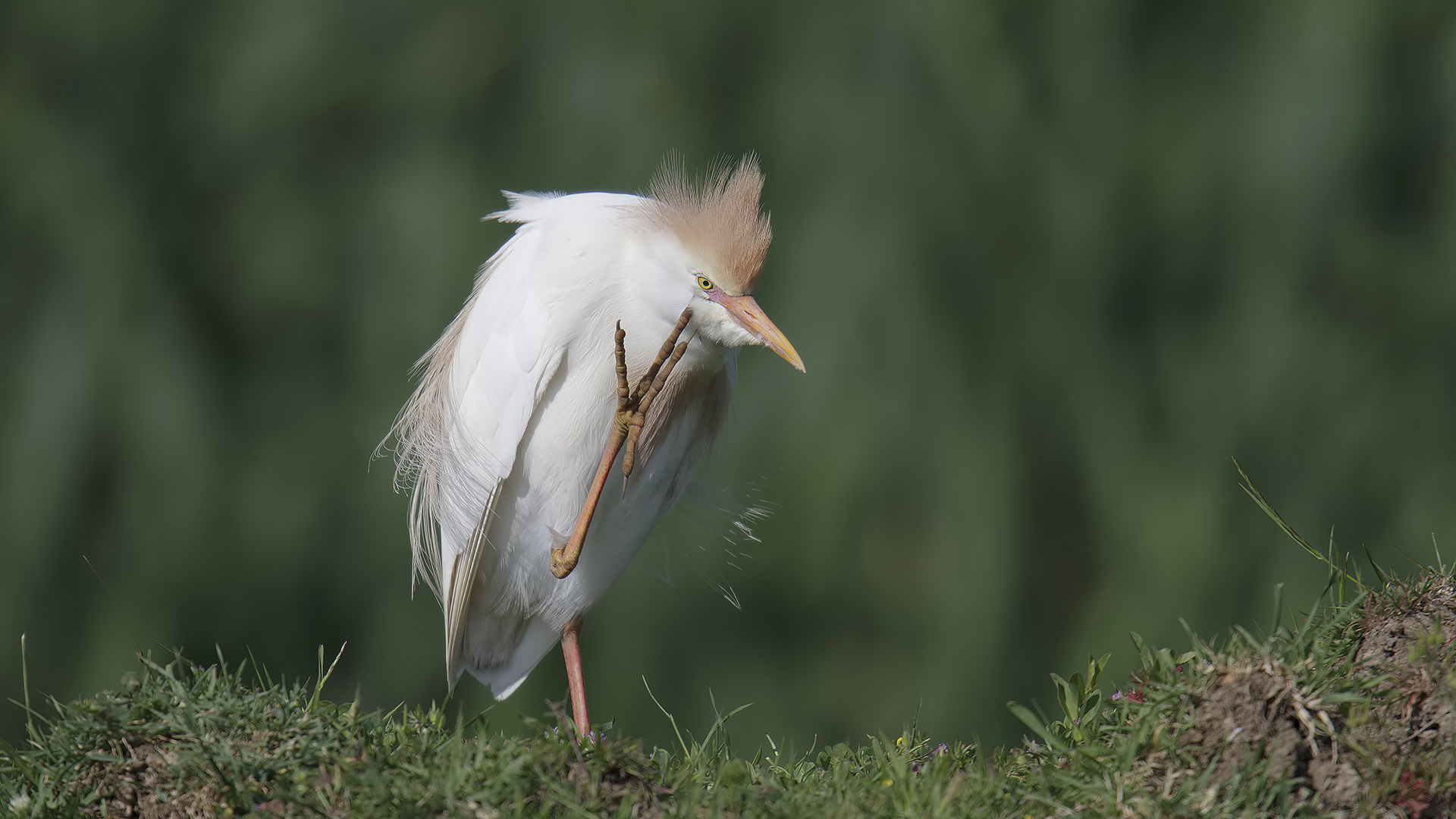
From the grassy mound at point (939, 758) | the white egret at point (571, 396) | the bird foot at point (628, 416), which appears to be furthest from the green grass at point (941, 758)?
the white egret at point (571, 396)

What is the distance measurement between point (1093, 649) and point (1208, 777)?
7.44ft

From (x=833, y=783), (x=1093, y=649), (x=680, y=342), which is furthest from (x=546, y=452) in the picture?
(x=1093, y=649)

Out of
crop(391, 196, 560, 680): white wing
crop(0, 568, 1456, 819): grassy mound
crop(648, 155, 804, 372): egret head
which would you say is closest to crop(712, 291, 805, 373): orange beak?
crop(648, 155, 804, 372): egret head

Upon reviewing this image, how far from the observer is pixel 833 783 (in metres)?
1.32

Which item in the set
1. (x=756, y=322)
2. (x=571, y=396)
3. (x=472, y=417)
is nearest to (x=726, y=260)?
(x=756, y=322)

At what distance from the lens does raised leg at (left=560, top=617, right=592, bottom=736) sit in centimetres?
193

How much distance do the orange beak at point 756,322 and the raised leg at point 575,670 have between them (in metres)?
0.69

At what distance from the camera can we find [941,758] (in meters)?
1.33

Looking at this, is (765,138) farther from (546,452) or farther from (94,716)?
(94,716)

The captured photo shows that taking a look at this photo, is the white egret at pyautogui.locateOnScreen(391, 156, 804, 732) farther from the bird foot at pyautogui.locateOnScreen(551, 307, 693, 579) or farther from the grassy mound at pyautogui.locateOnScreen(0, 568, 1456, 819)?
the grassy mound at pyautogui.locateOnScreen(0, 568, 1456, 819)

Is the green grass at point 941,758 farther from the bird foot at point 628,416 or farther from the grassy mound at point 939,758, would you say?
the bird foot at point 628,416

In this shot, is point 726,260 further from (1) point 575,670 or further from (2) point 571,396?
(1) point 575,670

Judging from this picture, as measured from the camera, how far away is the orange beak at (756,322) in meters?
1.65

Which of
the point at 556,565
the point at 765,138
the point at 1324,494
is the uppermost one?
the point at 765,138
